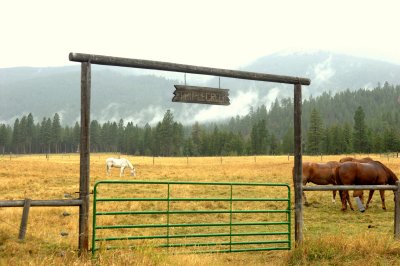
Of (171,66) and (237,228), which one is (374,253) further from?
(171,66)

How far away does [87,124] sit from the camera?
740 centimetres

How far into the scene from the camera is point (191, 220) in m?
13.2

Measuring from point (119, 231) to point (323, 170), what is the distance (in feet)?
34.4

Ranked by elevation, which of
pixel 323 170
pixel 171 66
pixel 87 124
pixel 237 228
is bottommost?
pixel 237 228

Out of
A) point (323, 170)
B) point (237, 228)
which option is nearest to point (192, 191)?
Answer: point (323, 170)

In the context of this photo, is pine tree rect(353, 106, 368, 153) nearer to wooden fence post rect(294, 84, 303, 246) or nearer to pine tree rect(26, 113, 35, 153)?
wooden fence post rect(294, 84, 303, 246)

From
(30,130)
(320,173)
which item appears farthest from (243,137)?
(320,173)

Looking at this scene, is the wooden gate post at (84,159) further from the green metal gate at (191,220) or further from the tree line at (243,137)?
the tree line at (243,137)

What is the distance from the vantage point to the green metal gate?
789 cm

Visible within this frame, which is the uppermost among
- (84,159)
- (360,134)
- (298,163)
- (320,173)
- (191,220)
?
(360,134)

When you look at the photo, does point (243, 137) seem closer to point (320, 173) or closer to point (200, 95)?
point (320, 173)

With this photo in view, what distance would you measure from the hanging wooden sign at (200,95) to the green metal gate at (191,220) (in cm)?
177

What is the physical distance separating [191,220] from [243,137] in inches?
4775

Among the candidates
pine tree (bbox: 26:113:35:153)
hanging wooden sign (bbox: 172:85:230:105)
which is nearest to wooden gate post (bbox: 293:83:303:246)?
hanging wooden sign (bbox: 172:85:230:105)
